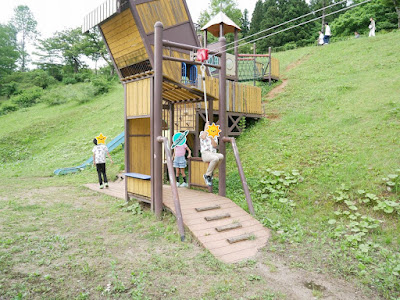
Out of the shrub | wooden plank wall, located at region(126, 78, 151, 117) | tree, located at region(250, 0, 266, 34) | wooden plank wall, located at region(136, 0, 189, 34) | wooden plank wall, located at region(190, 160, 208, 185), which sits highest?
tree, located at region(250, 0, 266, 34)

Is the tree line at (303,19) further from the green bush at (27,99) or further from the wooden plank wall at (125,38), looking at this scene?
the green bush at (27,99)

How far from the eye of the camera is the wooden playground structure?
18.4 feet

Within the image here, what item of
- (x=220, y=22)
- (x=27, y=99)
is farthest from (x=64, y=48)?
(x=220, y=22)

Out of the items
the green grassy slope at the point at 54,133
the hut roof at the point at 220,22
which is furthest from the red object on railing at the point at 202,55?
the green grassy slope at the point at 54,133

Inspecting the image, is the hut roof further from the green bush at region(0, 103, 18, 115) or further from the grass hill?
the green bush at region(0, 103, 18, 115)

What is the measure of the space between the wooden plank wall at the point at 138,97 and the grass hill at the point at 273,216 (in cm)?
242

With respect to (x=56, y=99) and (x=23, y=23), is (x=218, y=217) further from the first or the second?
(x=23, y=23)

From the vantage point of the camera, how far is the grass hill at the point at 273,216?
386 centimetres

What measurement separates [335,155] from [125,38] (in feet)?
23.1

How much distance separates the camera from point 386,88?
11.4m

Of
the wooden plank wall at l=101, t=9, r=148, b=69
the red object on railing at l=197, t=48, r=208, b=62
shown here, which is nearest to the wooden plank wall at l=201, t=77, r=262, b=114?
the wooden plank wall at l=101, t=9, r=148, b=69

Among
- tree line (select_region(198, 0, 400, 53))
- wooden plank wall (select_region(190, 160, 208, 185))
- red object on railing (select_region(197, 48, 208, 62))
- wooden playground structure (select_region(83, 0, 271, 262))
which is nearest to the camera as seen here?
wooden playground structure (select_region(83, 0, 271, 262))

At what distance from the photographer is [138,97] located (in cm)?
694

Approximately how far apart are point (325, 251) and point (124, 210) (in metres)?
4.58
